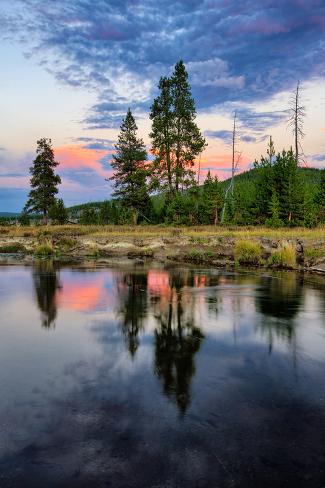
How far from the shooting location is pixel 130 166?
51906 millimetres

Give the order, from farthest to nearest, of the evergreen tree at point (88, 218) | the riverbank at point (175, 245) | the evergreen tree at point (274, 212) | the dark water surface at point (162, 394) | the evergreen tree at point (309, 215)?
the evergreen tree at point (88, 218) → the evergreen tree at point (309, 215) → the evergreen tree at point (274, 212) → the riverbank at point (175, 245) → the dark water surface at point (162, 394)

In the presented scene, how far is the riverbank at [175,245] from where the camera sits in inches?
996

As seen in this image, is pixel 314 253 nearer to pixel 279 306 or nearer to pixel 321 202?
pixel 279 306

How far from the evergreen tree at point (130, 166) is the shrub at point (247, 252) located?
25.4m

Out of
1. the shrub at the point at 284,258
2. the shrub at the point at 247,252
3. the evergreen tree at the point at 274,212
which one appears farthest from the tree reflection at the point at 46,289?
the evergreen tree at the point at 274,212

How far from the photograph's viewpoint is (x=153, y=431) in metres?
5.09

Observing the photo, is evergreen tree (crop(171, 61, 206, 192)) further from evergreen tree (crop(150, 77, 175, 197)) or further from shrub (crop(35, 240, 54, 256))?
shrub (crop(35, 240, 54, 256))

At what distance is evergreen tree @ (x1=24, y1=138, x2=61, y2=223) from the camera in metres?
60.2

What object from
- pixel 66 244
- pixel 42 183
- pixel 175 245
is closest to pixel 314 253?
pixel 175 245

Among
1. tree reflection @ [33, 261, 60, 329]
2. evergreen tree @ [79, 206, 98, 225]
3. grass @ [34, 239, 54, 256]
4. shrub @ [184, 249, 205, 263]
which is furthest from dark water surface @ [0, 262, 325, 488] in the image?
evergreen tree @ [79, 206, 98, 225]

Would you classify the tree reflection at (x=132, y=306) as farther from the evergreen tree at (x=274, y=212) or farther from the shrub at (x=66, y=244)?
the evergreen tree at (x=274, y=212)

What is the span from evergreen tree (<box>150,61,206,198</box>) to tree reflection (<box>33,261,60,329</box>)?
2259 centimetres

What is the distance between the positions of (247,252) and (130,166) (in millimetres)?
29012

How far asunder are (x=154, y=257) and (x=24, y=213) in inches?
1367
